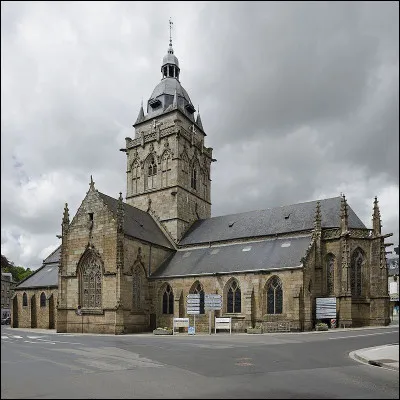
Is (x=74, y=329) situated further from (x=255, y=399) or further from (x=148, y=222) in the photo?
(x=255, y=399)

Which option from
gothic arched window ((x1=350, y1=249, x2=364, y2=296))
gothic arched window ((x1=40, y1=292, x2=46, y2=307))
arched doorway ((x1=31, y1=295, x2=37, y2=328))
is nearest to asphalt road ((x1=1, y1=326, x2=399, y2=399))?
gothic arched window ((x1=350, y1=249, x2=364, y2=296))

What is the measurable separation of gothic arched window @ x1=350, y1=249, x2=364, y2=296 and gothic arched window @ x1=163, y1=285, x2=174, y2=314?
1556cm

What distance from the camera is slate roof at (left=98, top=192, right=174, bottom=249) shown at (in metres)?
39.5

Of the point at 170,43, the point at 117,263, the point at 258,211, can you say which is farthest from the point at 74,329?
the point at 170,43

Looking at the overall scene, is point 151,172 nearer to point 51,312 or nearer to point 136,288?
point 136,288

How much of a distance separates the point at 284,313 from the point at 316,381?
22319 millimetres

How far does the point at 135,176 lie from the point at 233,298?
21.5m

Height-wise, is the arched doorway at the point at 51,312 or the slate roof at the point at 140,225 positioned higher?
the slate roof at the point at 140,225

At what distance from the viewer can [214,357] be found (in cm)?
1675

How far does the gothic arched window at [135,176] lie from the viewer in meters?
50.8

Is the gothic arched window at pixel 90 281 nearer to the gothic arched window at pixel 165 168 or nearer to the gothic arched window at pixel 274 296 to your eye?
the gothic arched window at pixel 165 168

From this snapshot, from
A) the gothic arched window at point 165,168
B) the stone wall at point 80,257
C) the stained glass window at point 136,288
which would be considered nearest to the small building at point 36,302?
the stone wall at point 80,257

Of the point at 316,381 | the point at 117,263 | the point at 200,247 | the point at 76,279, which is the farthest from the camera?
the point at 200,247

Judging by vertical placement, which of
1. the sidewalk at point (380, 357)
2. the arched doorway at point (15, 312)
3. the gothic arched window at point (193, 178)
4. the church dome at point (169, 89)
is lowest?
the arched doorway at point (15, 312)
